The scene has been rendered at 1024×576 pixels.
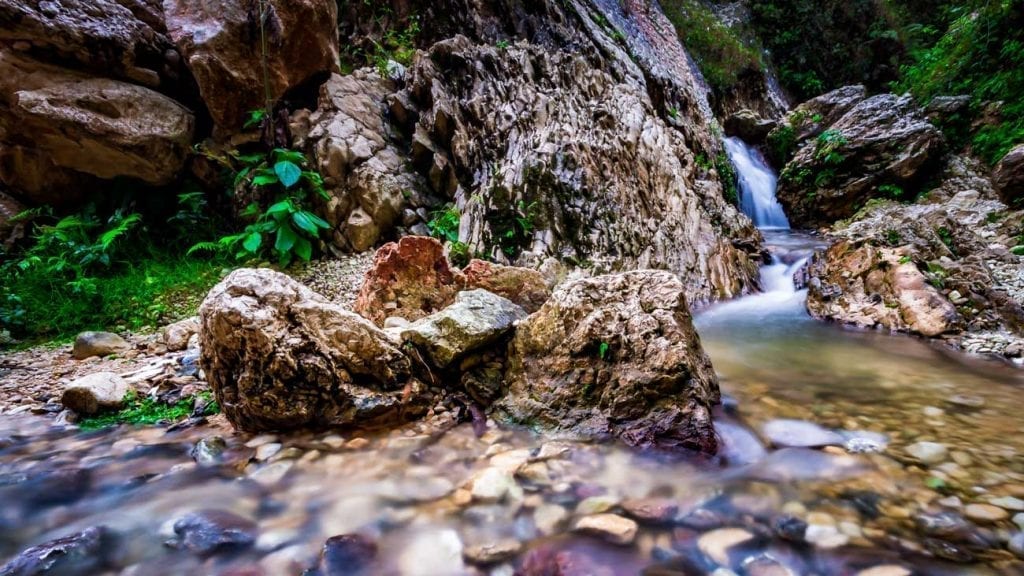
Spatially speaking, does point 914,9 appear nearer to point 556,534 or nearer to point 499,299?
point 499,299

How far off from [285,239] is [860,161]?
11.7 m

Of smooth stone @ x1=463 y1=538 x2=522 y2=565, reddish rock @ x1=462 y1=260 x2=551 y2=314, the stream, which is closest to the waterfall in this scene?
reddish rock @ x1=462 y1=260 x2=551 y2=314

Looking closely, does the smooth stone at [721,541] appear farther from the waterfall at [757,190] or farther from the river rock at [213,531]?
Answer: the waterfall at [757,190]

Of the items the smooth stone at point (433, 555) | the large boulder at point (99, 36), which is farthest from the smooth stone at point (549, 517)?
the large boulder at point (99, 36)

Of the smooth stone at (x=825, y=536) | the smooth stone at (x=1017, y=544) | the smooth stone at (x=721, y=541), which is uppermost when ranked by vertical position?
the smooth stone at (x=1017, y=544)

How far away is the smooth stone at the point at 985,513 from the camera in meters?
1.55

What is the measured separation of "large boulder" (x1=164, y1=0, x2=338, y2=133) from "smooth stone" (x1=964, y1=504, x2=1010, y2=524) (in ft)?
23.4

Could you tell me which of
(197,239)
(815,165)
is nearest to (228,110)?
(197,239)

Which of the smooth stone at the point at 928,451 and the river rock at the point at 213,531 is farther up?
the river rock at the point at 213,531

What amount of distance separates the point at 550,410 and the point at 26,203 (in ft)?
24.1

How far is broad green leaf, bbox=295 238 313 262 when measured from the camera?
16.8ft

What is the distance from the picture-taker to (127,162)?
17.0 feet

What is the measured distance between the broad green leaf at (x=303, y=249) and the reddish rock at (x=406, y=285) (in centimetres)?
183

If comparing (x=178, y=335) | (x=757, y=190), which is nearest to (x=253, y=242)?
(x=178, y=335)
